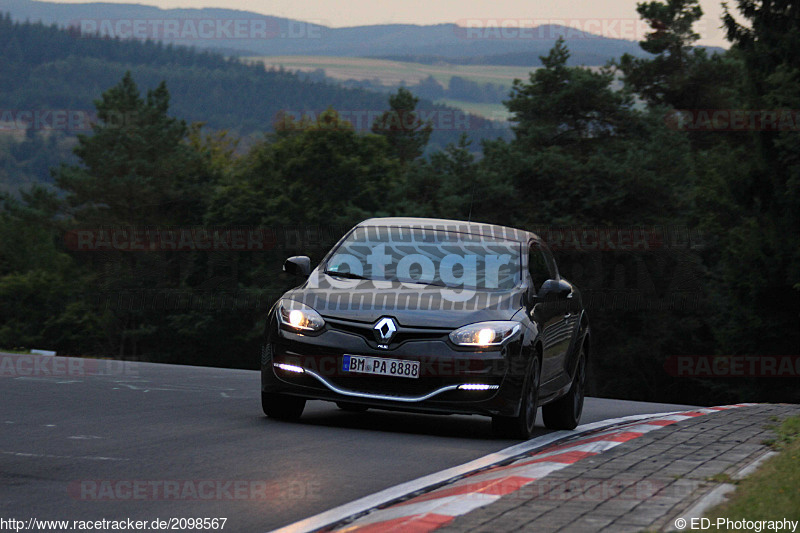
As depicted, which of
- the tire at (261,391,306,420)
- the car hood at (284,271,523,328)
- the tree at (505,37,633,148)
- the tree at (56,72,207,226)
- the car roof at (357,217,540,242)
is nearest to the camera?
the car hood at (284,271,523,328)

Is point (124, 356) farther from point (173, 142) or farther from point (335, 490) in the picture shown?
point (335, 490)

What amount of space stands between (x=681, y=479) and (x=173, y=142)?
88957mm

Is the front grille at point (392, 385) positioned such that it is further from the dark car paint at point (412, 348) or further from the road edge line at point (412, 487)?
the road edge line at point (412, 487)

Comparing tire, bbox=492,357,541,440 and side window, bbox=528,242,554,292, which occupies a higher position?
side window, bbox=528,242,554,292

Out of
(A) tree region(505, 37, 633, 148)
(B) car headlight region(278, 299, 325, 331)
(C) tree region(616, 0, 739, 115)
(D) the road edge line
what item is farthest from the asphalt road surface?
(C) tree region(616, 0, 739, 115)

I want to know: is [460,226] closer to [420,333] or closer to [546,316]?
[546,316]

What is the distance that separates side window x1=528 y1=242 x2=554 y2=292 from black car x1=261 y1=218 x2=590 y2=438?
0.06 m

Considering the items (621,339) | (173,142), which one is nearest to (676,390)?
(621,339)

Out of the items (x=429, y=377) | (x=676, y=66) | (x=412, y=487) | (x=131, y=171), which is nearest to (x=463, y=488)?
(x=412, y=487)

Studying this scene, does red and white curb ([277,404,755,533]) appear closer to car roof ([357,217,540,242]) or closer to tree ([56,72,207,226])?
car roof ([357,217,540,242])

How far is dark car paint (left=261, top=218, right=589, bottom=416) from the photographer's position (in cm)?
985

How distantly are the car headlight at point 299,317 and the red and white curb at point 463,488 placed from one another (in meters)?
1.89

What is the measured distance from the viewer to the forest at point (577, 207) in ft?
150

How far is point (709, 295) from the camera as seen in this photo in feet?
196
